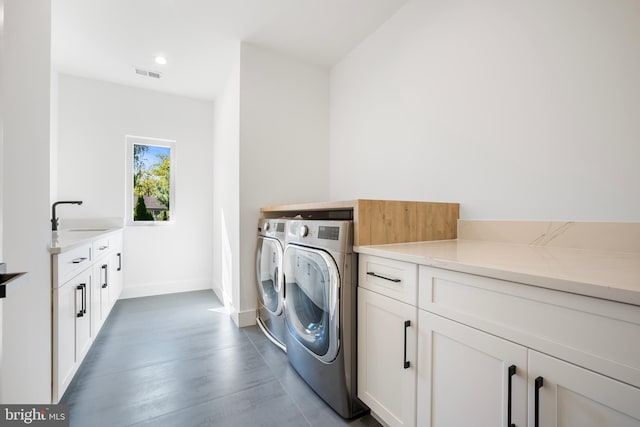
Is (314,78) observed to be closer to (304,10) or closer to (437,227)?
(304,10)

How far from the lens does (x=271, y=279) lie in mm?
2113

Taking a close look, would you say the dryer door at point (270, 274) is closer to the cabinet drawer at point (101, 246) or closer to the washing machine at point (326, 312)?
the washing machine at point (326, 312)

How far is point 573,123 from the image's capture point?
1.19 m

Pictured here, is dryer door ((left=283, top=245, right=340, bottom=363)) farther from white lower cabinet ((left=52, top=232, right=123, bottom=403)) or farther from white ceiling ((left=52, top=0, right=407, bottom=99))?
white ceiling ((left=52, top=0, right=407, bottom=99))

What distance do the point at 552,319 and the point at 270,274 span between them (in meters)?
1.77

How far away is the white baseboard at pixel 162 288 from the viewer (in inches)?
129

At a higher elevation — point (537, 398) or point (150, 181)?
point (150, 181)

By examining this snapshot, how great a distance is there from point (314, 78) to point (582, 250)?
2.63 metres

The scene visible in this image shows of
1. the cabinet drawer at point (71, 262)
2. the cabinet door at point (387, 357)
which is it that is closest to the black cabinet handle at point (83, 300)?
the cabinet drawer at point (71, 262)

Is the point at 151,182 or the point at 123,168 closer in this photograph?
the point at 123,168

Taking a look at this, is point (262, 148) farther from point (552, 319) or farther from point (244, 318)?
point (552, 319)

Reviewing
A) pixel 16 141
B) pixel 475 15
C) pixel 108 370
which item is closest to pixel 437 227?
pixel 475 15

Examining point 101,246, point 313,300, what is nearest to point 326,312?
point 313,300

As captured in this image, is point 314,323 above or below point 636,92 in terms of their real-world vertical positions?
below
